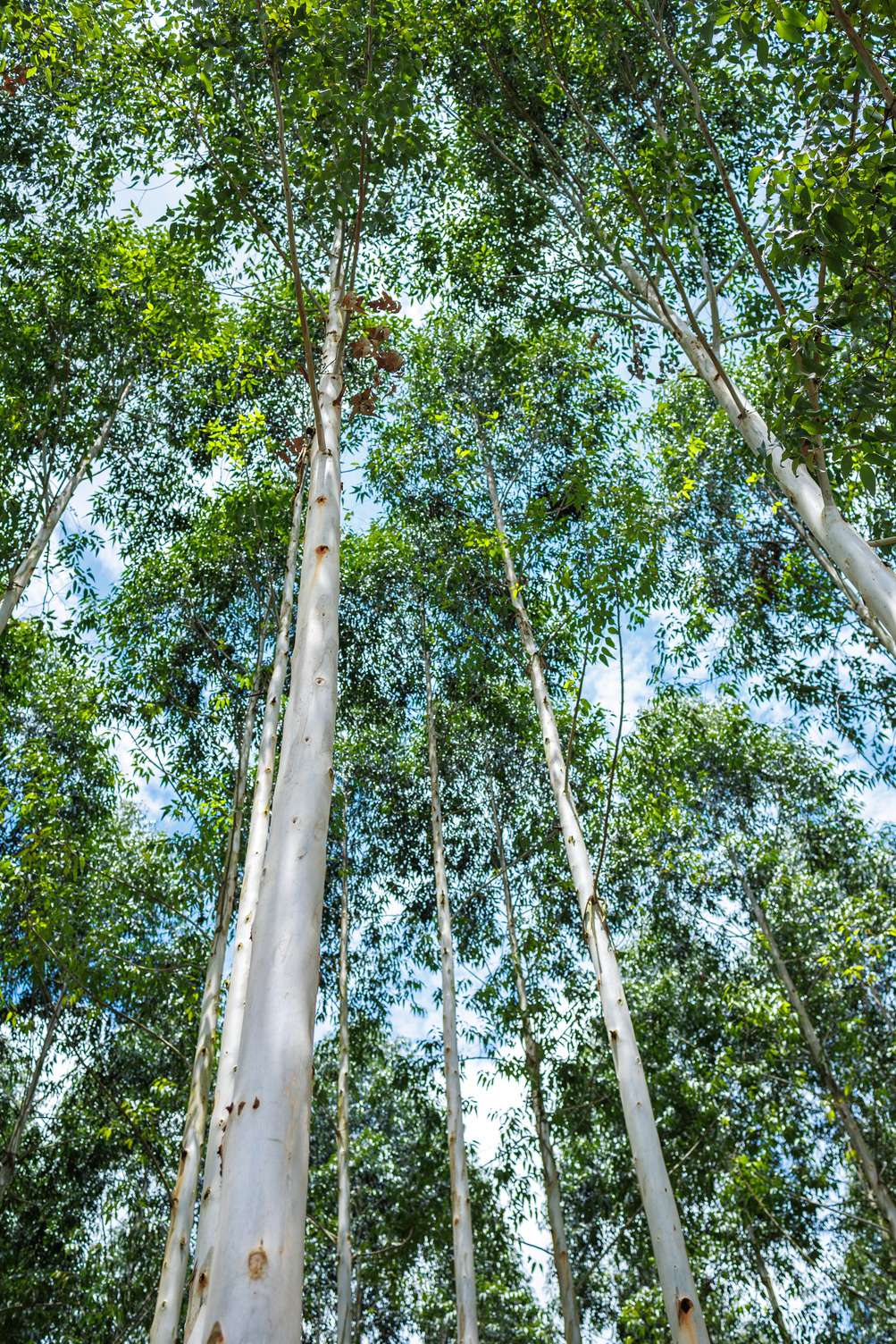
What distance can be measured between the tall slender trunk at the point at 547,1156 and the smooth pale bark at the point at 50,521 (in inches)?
211

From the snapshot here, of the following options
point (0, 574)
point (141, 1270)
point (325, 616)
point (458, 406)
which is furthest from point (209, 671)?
point (141, 1270)

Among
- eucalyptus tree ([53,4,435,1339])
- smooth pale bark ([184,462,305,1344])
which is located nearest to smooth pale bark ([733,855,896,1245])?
smooth pale bark ([184,462,305,1344])

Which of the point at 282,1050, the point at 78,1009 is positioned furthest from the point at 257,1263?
the point at 78,1009

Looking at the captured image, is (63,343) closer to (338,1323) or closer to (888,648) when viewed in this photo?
(888,648)

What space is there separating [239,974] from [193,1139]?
3.56ft

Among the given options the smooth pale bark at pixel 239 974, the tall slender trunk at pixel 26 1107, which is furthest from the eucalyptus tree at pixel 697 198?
Answer: the tall slender trunk at pixel 26 1107

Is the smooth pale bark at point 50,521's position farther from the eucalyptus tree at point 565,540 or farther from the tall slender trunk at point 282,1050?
the tall slender trunk at point 282,1050

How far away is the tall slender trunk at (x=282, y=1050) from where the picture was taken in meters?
1.05

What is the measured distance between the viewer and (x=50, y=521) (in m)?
6.09

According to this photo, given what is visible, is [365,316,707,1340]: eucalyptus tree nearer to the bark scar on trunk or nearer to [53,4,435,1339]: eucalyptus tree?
[53,4,435,1339]: eucalyptus tree

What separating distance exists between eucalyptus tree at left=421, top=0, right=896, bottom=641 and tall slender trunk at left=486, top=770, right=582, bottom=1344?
5106 millimetres

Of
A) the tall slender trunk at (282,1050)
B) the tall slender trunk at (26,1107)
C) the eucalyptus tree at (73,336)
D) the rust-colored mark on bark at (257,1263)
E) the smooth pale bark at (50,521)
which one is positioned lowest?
the rust-colored mark on bark at (257,1263)

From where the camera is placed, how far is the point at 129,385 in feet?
25.7

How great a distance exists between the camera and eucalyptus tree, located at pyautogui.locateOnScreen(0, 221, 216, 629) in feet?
21.8
